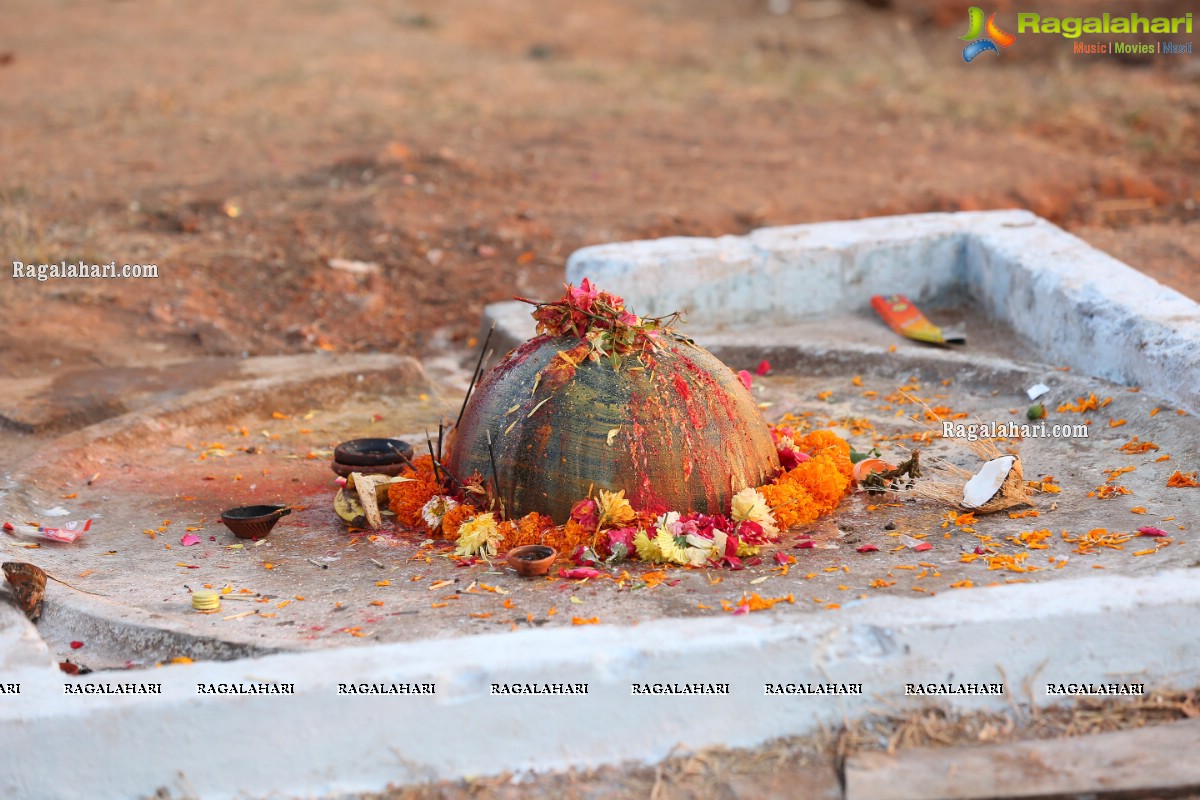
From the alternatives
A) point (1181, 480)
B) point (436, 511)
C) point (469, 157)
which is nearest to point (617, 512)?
point (436, 511)

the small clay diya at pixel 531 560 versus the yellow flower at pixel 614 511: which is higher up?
the yellow flower at pixel 614 511

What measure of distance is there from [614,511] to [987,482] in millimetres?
1222

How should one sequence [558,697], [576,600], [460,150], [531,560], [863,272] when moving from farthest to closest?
[460,150], [863,272], [531,560], [576,600], [558,697]

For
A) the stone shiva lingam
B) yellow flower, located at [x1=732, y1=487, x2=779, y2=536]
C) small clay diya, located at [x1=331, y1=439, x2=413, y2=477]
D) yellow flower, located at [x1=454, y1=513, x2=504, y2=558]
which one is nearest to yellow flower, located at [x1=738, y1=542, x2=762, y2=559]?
yellow flower, located at [x1=732, y1=487, x2=779, y2=536]

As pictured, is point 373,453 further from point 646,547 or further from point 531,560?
point 646,547

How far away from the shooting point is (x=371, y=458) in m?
4.82

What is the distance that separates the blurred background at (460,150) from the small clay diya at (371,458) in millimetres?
2012

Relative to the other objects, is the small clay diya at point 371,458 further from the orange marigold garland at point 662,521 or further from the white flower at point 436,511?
the white flower at point 436,511

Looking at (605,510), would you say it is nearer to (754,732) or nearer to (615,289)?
(754,732)

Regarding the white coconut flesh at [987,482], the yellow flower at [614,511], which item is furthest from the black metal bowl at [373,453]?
the white coconut flesh at [987,482]

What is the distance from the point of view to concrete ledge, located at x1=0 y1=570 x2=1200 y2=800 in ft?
10.2

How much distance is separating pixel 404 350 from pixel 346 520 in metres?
2.75

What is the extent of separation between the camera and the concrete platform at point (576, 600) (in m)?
3.15

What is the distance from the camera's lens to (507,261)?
7.84 metres
